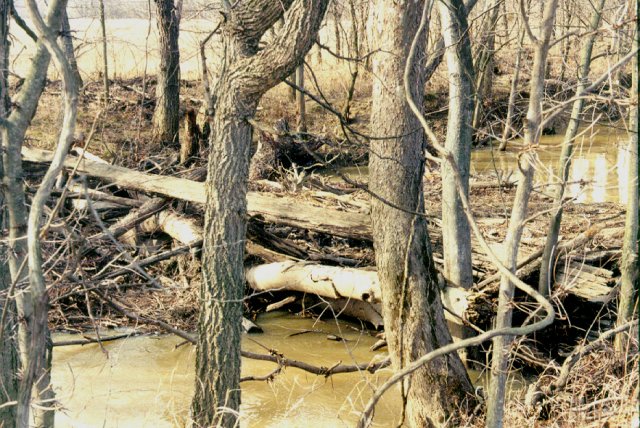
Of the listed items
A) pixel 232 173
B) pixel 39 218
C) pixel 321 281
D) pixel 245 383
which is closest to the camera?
pixel 39 218

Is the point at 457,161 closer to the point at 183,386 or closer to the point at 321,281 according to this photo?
the point at 321,281

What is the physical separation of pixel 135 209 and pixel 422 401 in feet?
20.3

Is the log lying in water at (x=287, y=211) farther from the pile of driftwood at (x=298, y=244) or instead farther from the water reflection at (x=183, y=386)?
the water reflection at (x=183, y=386)

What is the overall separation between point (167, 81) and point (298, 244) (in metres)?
9.11

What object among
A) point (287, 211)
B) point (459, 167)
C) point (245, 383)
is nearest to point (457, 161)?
point (459, 167)

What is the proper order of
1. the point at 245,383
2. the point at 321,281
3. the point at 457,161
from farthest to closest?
the point at 321,281 → the point at 245,383 → the point at 457,161

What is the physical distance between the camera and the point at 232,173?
6035 millimetres

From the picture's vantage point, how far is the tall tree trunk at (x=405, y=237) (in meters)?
6.78

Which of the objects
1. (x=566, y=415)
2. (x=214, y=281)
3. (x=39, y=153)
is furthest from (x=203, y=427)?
(x=39, y=153)

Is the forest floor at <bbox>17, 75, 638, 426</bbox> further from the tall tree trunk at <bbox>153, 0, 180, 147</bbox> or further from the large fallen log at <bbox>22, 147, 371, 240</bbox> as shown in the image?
the tall tree trunk at <bbox>153, 0, 180, 147</bbox>

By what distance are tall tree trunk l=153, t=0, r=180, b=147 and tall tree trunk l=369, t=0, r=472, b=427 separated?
12.3 meters

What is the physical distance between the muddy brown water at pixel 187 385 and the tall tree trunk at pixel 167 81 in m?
9.50

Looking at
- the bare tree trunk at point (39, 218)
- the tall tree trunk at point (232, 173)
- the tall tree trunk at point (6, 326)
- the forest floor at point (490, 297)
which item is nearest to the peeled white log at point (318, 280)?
the forest floor at point (490, 297)

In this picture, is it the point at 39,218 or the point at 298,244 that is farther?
the point at 298,244
